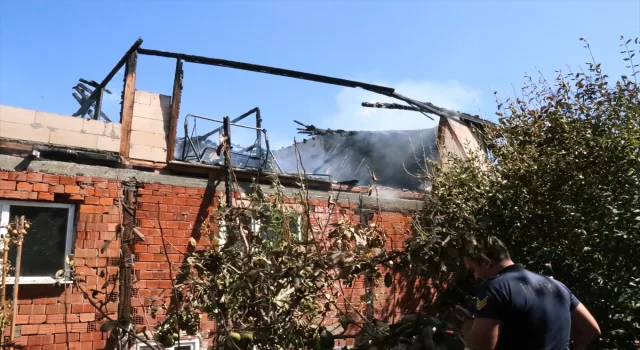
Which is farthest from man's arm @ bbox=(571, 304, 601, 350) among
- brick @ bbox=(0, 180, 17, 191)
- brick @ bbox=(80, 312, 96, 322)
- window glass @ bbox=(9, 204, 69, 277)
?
brick @ bbox=(0, 180, 17, 191)

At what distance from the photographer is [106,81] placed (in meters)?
7.87

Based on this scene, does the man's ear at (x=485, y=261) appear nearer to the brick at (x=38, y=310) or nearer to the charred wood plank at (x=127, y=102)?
the brick at (x=38, y=310)

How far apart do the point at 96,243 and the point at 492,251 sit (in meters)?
4.70

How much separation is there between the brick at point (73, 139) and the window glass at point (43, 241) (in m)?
0.92

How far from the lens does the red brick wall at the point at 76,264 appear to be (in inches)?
212

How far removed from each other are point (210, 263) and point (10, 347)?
3431 mm

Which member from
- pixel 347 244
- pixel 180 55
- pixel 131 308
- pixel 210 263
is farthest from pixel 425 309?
pixel 180 55

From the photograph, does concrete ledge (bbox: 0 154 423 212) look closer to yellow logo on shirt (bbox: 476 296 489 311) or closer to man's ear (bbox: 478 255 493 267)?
man's ear (bbox: 478 255 493 267)

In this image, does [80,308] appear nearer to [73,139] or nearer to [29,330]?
[29,330]

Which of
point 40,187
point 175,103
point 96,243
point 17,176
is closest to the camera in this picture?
point 17,176

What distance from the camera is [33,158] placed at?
5.77m

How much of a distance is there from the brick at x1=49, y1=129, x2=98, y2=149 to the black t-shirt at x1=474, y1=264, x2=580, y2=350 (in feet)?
17.8

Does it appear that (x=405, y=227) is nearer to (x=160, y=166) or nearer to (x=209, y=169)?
(x=209, y=169)

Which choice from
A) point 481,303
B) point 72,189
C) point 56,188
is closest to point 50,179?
point 56,188
